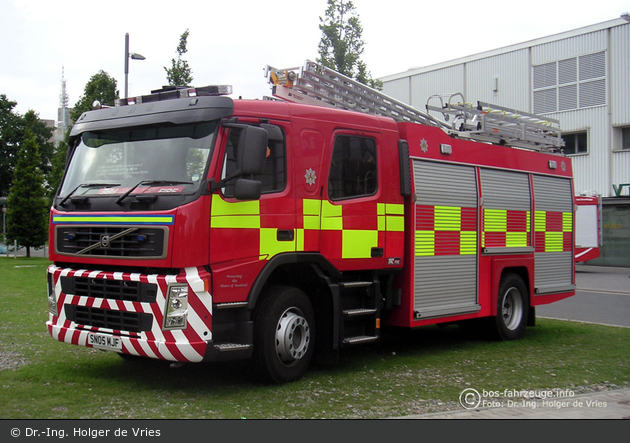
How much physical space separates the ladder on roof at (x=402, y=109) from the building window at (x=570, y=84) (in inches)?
859

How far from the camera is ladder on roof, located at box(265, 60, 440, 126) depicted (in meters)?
8.20

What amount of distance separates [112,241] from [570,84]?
30385mm

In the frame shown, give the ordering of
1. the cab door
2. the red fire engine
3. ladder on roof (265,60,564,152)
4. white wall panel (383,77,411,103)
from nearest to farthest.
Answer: the red fire engine, the cab door, ladder on roof (265,60,564,152), white wall panel (383,77,411,103)

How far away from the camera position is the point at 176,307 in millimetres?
6176

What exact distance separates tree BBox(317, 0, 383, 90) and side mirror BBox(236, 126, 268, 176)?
15215mm

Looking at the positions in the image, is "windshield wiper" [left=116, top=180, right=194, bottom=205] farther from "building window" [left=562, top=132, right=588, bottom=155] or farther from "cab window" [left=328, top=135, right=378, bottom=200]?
"building window" [left=562, top=132, right=588, bottom=155]

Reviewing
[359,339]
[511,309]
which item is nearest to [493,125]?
[511,309]

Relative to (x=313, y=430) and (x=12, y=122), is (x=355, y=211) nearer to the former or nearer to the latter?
(x=313, y=430)

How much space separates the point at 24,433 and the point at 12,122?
63.9 metres

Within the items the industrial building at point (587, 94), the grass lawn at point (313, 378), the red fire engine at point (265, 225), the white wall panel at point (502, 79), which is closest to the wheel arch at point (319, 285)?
the red fire engine at point (265, 225)

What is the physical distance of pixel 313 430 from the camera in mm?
5379

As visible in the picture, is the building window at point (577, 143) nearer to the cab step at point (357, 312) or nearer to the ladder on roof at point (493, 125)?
the ladder on roof at point (493, 125)

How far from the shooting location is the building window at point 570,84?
103 feet

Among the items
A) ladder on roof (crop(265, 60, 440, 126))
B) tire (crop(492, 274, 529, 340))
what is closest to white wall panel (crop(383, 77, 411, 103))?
tire (crop(492, 274, 529, 340))
